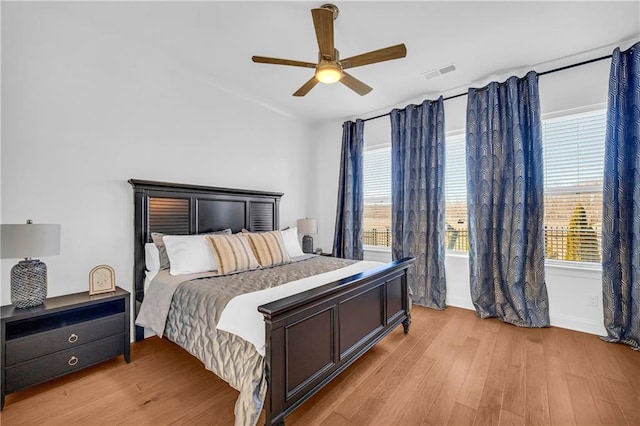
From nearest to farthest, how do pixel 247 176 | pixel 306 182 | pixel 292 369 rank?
pixel 292 369 → pixel 247 176 → pixel 306 182

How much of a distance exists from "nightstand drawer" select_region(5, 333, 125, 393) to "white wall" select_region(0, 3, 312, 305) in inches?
22.9

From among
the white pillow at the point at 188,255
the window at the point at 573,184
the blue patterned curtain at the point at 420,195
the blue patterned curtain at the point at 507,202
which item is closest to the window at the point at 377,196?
the blue patterned curtain at the point at 420,195

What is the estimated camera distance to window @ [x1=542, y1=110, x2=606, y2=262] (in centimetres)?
296

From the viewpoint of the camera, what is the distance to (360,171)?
179 inches

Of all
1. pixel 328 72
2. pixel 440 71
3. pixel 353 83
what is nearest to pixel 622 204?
pixel 440 71

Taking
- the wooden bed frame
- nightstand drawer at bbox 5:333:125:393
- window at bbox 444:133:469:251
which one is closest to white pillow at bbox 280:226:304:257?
the wooden bed frame

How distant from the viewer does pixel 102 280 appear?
2453 millimetres

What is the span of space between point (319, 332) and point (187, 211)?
84.8 inches

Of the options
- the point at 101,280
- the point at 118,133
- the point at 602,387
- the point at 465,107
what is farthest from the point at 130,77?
the point at 602,387

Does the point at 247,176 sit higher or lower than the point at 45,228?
higher

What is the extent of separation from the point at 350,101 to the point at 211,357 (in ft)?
11.8

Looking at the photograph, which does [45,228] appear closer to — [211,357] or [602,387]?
[211,357]

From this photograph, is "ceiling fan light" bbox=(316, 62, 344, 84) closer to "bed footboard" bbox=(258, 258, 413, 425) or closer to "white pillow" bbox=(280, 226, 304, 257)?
"bed footboard" bbox=(258, 258, 413, 425)

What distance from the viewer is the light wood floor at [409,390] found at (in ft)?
5.73
